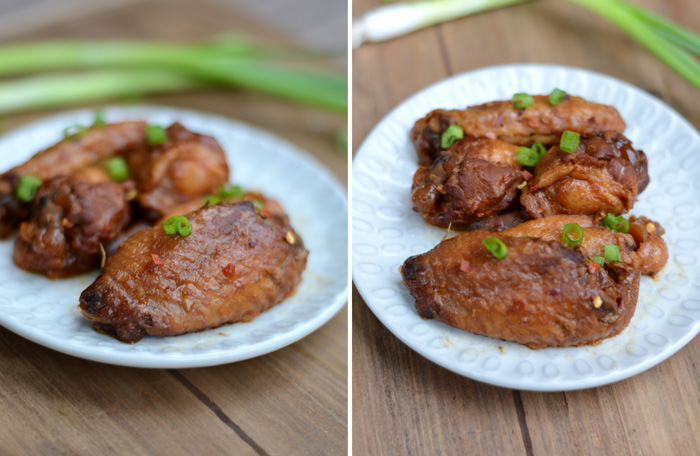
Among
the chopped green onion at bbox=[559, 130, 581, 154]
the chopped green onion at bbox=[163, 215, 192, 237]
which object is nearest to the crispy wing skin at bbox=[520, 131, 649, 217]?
the chopped green onion at bbox=[559, 130, 581, 154]

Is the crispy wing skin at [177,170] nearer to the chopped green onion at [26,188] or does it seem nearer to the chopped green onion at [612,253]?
the chopped green onion at [26,188]

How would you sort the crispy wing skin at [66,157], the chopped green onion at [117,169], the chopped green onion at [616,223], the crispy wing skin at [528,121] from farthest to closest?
the chopped green onion at [117,169] → the crispy wing skin at [528,121] → the crispy wing skin at [66,157] → the chopped green onion at [616,223]

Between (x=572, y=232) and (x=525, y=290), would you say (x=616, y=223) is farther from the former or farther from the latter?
(x=525, y=290)

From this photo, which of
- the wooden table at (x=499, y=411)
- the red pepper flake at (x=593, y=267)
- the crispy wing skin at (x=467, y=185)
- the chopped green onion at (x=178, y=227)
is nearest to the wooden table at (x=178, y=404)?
the wooden table at (x=499, y=411)

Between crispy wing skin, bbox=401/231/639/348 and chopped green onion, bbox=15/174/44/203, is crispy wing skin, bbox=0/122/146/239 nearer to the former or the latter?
chopped green onion, bbox=15/174/44/203

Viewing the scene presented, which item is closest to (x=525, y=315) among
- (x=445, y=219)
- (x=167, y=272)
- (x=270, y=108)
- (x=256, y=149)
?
(x=445, y=219)

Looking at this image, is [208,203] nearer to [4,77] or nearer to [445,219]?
[445,219]
